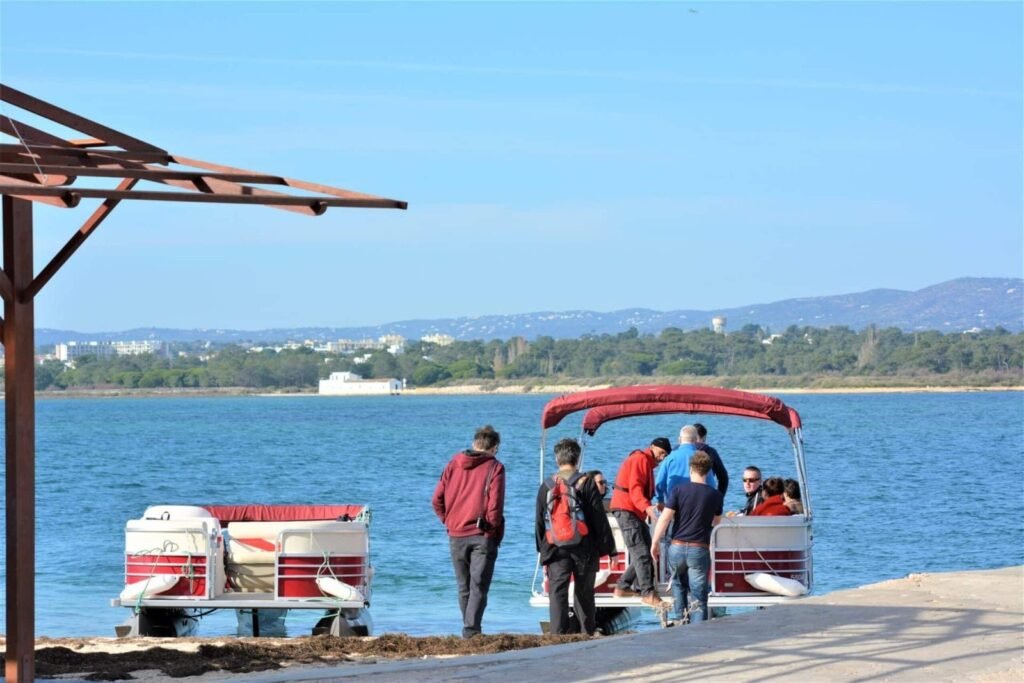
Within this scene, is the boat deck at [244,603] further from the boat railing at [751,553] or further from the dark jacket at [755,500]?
the dark jacket at [755,500]

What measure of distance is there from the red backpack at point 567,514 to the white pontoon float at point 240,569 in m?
2.96

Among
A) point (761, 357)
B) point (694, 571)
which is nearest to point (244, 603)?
point (694, 571)

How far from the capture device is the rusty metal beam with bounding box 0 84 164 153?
8.12m

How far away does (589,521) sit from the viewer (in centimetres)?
1141

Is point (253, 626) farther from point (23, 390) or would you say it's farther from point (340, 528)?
point (23, 390)

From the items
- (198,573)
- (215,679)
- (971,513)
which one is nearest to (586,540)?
(215,679)

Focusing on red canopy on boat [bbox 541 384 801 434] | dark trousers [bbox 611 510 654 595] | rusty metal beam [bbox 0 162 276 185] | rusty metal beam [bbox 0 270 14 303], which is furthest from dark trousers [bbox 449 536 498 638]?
rusty metal beam [bbox 0 162 276 185]

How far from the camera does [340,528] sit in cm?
1376

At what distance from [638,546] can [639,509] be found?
0.34 m

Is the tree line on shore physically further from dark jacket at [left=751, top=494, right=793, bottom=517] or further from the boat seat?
the boat seat

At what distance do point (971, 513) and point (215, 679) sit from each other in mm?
34737

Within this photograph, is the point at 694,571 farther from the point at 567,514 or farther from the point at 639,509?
the point at 639,509

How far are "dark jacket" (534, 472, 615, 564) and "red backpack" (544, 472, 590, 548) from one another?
1.1 inches

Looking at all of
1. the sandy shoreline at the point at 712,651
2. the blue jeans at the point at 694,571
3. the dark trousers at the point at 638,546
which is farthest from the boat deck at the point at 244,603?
the blue jeans at the point at 694,571
